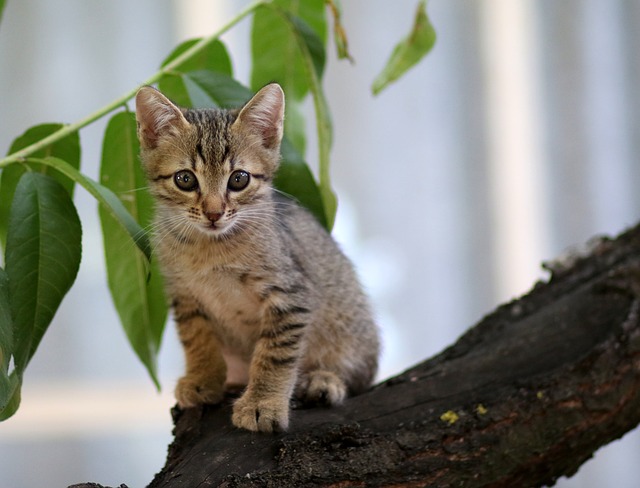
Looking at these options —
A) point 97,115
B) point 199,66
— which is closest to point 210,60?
Answer: point 199,66

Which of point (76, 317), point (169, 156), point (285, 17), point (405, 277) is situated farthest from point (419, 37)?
point (76, 317)

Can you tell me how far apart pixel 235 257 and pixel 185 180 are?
0.68ft

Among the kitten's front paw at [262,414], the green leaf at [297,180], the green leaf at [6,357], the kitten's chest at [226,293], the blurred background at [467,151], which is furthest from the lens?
the blurred background at [467,151]

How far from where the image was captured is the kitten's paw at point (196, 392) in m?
1.73

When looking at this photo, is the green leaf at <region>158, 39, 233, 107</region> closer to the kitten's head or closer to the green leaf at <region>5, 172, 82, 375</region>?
the kitten's head

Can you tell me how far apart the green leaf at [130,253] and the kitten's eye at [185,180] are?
16 centimetres

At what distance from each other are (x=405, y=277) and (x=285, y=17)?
198cm

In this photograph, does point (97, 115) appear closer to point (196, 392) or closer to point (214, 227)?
point (214, 227)

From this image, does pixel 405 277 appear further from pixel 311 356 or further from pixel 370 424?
pixel 370 424

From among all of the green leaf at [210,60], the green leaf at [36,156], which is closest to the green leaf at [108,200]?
the green leaf at [36,156]

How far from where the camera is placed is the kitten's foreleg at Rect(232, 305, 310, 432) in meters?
1.56

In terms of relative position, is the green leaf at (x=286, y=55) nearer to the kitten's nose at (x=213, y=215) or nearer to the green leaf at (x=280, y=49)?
the green leaf at (x=280, y=49)

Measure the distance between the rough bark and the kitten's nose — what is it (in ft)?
1.42

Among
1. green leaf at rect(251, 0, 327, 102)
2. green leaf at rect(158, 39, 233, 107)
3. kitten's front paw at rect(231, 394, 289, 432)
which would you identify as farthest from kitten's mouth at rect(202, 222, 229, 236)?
green leaf at rect(251, 0, 327, 102)
